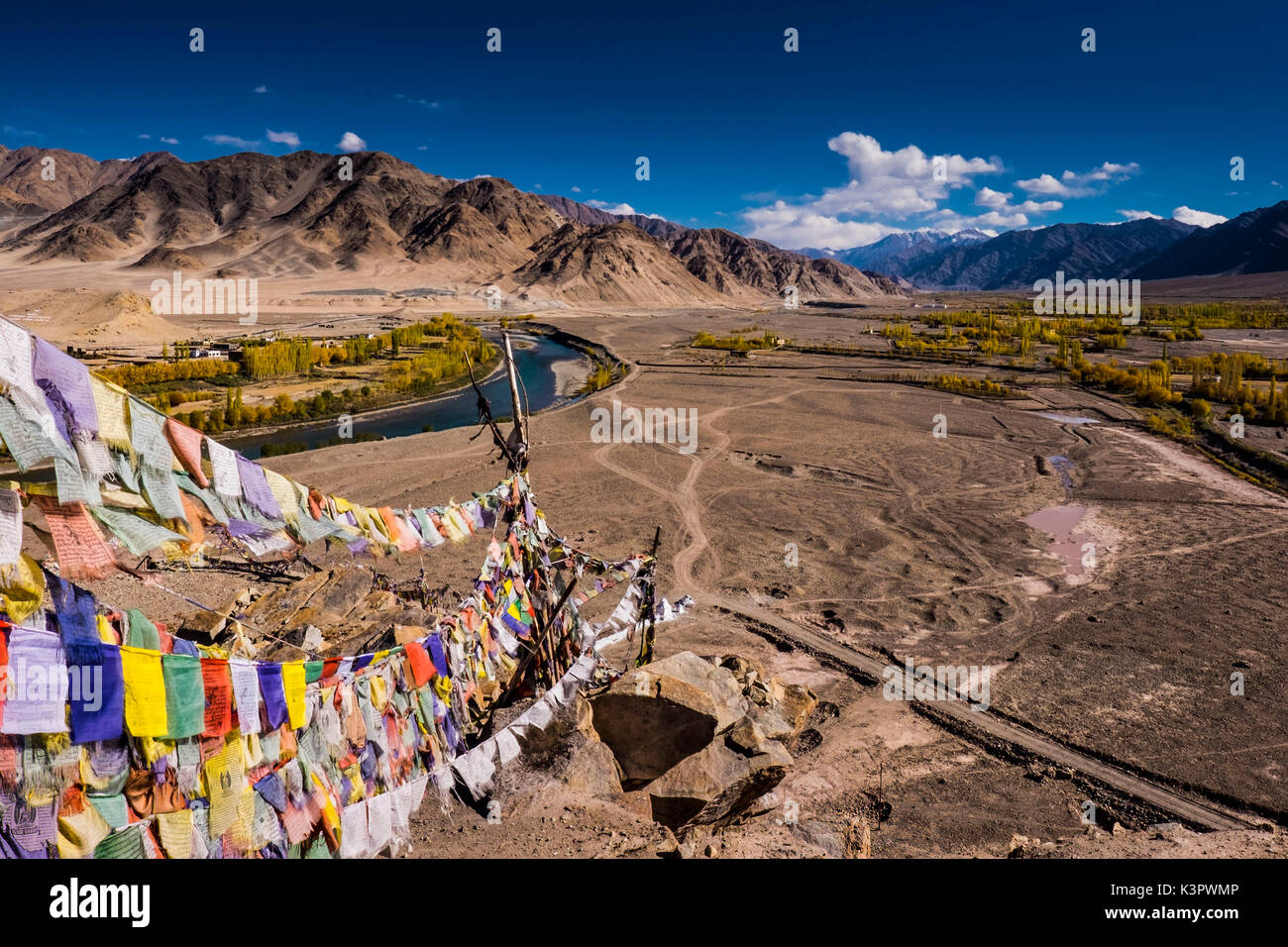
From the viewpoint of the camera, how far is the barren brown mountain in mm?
118562

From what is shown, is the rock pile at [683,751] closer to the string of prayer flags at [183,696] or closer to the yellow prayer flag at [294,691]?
the yellow prayer flag at [294,691]

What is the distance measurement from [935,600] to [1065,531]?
244 inches

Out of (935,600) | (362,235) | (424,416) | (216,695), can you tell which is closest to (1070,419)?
(935,600)

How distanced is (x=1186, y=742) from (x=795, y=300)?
157 m

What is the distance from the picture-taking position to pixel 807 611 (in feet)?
44.6

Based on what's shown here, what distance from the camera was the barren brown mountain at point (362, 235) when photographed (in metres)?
119

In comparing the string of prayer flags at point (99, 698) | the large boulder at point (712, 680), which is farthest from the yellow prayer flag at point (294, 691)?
the large boulder at point (712, 680)

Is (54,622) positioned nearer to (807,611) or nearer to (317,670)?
(317,670)

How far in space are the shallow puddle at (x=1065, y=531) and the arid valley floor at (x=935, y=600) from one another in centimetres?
23

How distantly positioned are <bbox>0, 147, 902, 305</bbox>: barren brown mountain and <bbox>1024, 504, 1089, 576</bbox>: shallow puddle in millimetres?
93852

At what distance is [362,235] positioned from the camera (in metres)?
134

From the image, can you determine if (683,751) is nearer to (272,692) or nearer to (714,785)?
(714,785)

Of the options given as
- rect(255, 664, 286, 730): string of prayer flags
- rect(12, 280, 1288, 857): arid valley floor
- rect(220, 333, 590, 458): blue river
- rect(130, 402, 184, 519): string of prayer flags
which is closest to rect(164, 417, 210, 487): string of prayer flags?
rect(130, 402, 184, 519): string of prayer flags

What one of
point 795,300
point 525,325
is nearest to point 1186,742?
point 525,325
